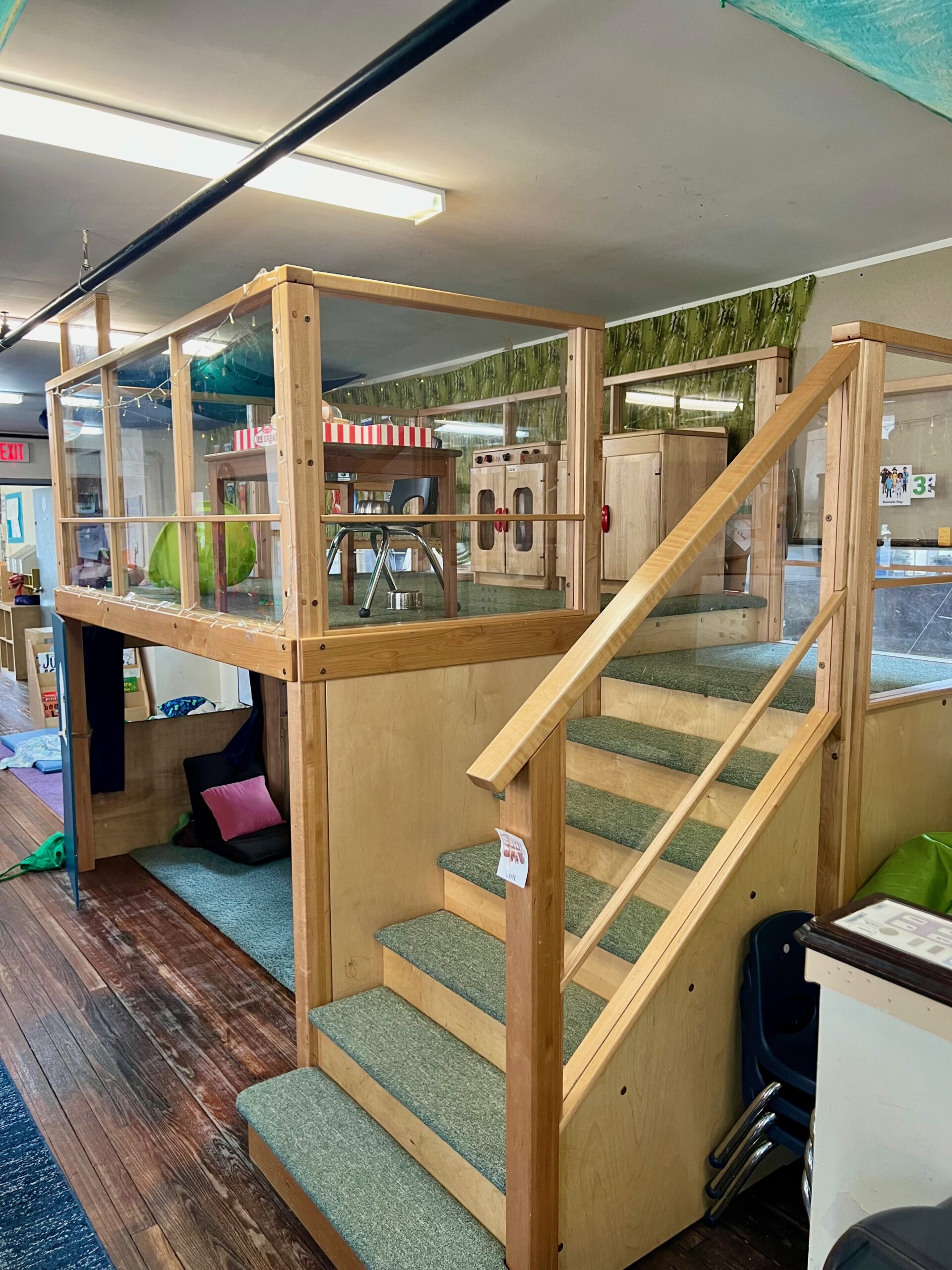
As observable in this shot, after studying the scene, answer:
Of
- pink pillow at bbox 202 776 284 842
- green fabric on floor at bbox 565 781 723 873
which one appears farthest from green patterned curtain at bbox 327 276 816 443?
pink pillow at bbox 202 776 284 842

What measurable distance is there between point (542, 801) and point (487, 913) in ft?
3.85

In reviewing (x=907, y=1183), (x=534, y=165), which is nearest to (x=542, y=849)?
(x=907, y=1183)

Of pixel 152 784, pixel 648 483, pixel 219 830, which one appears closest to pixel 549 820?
pixel 219 830

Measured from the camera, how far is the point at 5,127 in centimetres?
293

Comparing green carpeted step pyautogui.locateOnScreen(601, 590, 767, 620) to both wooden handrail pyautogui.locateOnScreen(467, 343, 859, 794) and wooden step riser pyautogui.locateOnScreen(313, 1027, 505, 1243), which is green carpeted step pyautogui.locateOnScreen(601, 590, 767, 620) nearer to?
wooden handrail pyautogui.locateOnScreen(467, 343, 859, 794)

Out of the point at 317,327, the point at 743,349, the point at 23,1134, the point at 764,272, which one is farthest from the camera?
the point at 743,349

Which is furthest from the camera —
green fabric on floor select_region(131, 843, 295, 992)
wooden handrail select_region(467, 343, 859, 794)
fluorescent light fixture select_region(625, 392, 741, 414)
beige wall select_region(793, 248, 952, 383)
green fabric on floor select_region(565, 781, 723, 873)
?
fluorescent light fixture select_region(625, 392, 741, 414)

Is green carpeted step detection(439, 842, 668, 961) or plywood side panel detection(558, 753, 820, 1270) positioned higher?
green carpeted step detection(439, 842, 668, 961)

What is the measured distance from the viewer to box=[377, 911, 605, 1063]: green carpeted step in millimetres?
2305

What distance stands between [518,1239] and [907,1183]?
107cm

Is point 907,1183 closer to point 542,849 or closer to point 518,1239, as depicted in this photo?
point 542,849

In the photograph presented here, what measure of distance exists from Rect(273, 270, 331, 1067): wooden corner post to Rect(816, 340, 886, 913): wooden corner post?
1355 millimetres

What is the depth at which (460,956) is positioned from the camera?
2.56 meters

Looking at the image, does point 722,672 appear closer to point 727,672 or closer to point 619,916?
point 727,672
